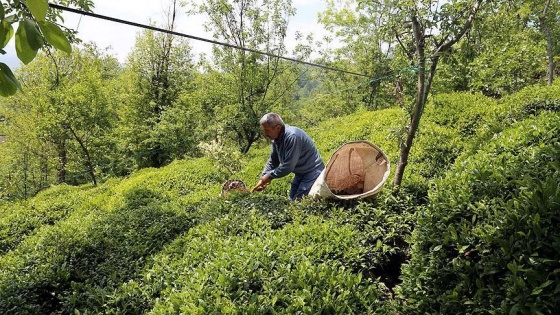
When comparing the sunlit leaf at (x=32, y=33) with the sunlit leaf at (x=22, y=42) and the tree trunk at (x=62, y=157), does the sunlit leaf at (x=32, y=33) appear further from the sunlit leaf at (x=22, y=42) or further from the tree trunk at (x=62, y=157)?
the tree trunk at (x=62, y=157)

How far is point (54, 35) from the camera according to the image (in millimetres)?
877

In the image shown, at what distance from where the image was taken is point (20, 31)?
862mm

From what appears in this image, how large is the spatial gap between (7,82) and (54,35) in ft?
0.66

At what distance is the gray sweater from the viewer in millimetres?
5086

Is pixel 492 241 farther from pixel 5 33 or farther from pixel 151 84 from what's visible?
pixel 151 84

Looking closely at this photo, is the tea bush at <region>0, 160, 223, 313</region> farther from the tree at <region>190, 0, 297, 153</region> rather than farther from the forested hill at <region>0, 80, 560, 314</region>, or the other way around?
the tree at <region>190, 0, 297, 153</region>

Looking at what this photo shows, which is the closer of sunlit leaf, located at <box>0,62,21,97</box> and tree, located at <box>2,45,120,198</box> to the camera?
sunlit leaf, located at <box>0,62,21,97</box>

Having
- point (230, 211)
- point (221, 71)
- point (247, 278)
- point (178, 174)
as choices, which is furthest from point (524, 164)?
point (221, 71)

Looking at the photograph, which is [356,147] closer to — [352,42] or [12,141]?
[352,42]

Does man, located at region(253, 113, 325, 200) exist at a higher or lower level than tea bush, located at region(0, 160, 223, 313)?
higher

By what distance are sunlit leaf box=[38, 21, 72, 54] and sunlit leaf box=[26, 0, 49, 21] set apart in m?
0.05

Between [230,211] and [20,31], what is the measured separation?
430cm

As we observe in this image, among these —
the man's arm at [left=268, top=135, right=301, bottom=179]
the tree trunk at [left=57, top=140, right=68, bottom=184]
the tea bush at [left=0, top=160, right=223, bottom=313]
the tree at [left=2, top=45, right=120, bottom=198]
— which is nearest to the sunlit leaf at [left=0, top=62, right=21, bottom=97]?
the tea bush at [left=0, top=160, right=223, bottom=313]

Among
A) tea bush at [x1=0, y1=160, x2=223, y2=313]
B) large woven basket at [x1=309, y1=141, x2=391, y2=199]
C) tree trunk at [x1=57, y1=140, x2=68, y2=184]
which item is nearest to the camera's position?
tea bush at [x1=0, y1=160, x2=223, y2=313]
